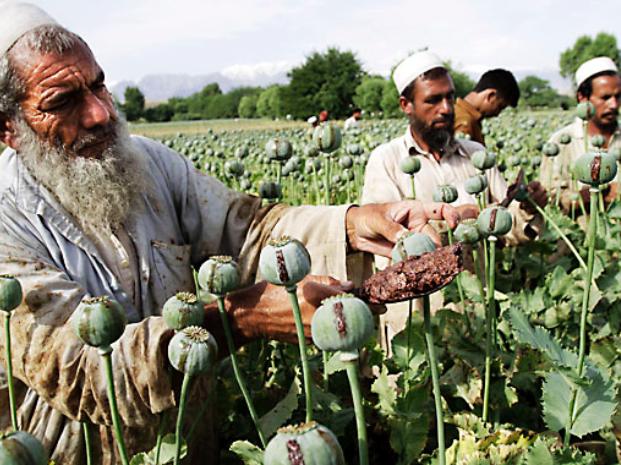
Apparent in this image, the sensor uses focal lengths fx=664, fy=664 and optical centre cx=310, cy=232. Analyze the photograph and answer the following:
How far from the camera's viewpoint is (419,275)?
1188 millimetres

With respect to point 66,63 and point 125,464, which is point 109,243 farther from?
point 125,464

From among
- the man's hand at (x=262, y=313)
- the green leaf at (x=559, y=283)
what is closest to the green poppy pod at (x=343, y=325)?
the man's hand at (x=262, y=313)

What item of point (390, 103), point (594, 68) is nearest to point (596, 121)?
point (594, 68)

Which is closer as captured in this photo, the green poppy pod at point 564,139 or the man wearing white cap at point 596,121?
the green poppy pod at point 564,139

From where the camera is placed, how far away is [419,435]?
1783 mm

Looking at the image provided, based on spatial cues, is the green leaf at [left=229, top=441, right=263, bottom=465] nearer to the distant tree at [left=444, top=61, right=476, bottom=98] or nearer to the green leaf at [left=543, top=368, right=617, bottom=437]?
the green leaf at [left=543, top=368, right=617, bottom=437]

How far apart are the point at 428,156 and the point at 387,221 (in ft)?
5.44

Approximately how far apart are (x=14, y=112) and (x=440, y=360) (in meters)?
1.57

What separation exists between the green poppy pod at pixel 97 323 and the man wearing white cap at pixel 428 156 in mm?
2228

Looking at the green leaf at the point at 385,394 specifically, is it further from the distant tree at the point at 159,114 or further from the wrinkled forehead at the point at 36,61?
the distant tree at the point at 159,114

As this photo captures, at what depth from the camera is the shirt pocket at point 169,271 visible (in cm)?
218

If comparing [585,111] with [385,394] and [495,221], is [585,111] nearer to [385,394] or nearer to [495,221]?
[495,221]

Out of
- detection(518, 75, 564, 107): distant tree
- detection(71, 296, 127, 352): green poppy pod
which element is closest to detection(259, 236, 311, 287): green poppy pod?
detection(71, 296, 127, 352): green poppy pod

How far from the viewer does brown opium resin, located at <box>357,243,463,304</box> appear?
118 centimetres
